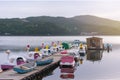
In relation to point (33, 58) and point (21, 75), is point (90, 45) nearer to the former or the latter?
point (33, 58)

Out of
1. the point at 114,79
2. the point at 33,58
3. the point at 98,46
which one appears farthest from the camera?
the point at 98,46

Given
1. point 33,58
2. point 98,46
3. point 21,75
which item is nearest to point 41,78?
→ point 21,75

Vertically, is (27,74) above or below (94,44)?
below

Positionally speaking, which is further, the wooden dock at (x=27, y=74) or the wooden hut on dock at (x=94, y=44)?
the wooden hut on dock at (x=94, y=44)

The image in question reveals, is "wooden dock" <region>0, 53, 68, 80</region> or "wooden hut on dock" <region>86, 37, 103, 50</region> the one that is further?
"wooden hut on dock" <region>86, 37, 103, 50</region>

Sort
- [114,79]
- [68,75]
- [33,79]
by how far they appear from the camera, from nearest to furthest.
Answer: [33,79], [114,79], [68,75]

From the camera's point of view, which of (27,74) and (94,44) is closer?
(27,74)

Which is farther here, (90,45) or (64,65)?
(90,45)

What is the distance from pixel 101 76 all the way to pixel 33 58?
13.6m

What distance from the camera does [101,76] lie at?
145ft

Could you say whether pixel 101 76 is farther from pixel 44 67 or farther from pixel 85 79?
pixel 44 67

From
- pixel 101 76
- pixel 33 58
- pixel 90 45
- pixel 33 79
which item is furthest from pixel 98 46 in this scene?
pixel 33 79

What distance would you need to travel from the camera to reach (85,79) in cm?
4191

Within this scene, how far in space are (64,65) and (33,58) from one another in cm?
661
